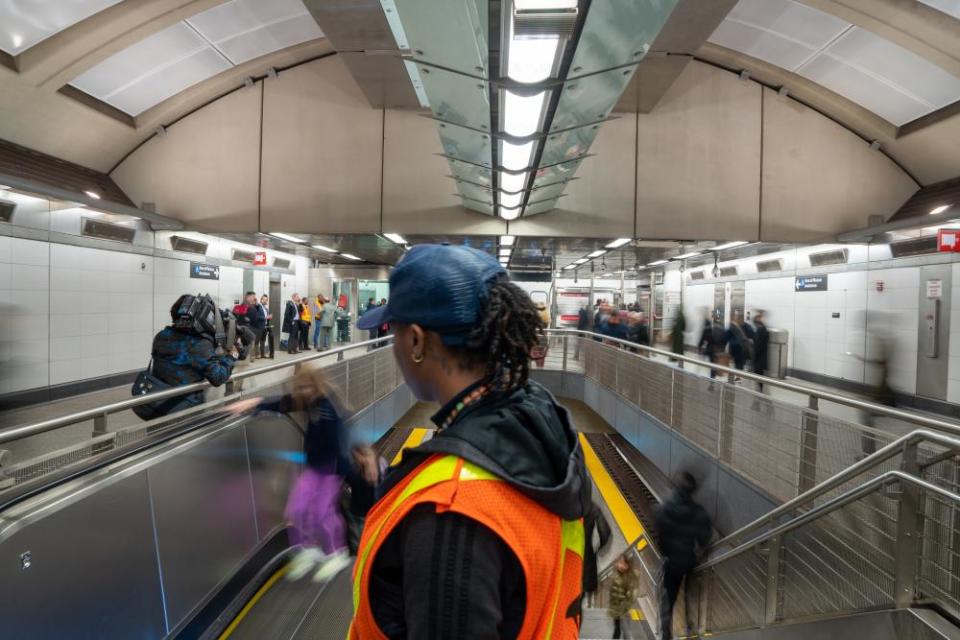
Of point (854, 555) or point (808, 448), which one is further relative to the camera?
point (808, 448)

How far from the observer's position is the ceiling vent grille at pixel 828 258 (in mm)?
10383

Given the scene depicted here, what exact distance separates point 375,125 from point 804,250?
10.1 metres

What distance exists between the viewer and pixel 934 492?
194 centimetres

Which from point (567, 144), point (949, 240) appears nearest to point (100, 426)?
point (567, 144)

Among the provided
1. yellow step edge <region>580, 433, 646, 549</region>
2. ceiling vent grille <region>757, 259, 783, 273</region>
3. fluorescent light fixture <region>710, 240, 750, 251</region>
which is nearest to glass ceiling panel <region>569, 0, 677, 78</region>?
yellow step edge <region>580, 433, 646, 549</region>

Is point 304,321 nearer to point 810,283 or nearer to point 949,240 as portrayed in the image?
point 810,283

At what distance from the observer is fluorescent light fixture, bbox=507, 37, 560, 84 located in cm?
370

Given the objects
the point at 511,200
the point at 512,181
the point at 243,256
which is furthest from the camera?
the point at 243,256

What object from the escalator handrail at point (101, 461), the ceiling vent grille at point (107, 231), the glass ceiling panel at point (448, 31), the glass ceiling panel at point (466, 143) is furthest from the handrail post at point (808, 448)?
the ceiling vent grille at point (107, 231)

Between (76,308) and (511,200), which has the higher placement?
(511,200)

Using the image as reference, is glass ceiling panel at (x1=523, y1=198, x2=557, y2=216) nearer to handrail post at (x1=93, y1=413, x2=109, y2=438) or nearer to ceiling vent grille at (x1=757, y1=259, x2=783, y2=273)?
ceiling vent grille at (x1=757, y1=259, x2=783, y2=273)

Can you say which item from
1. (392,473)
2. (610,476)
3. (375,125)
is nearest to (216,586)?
(392,473)

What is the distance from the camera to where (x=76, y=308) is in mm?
8633

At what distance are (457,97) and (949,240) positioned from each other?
28.6 ft
